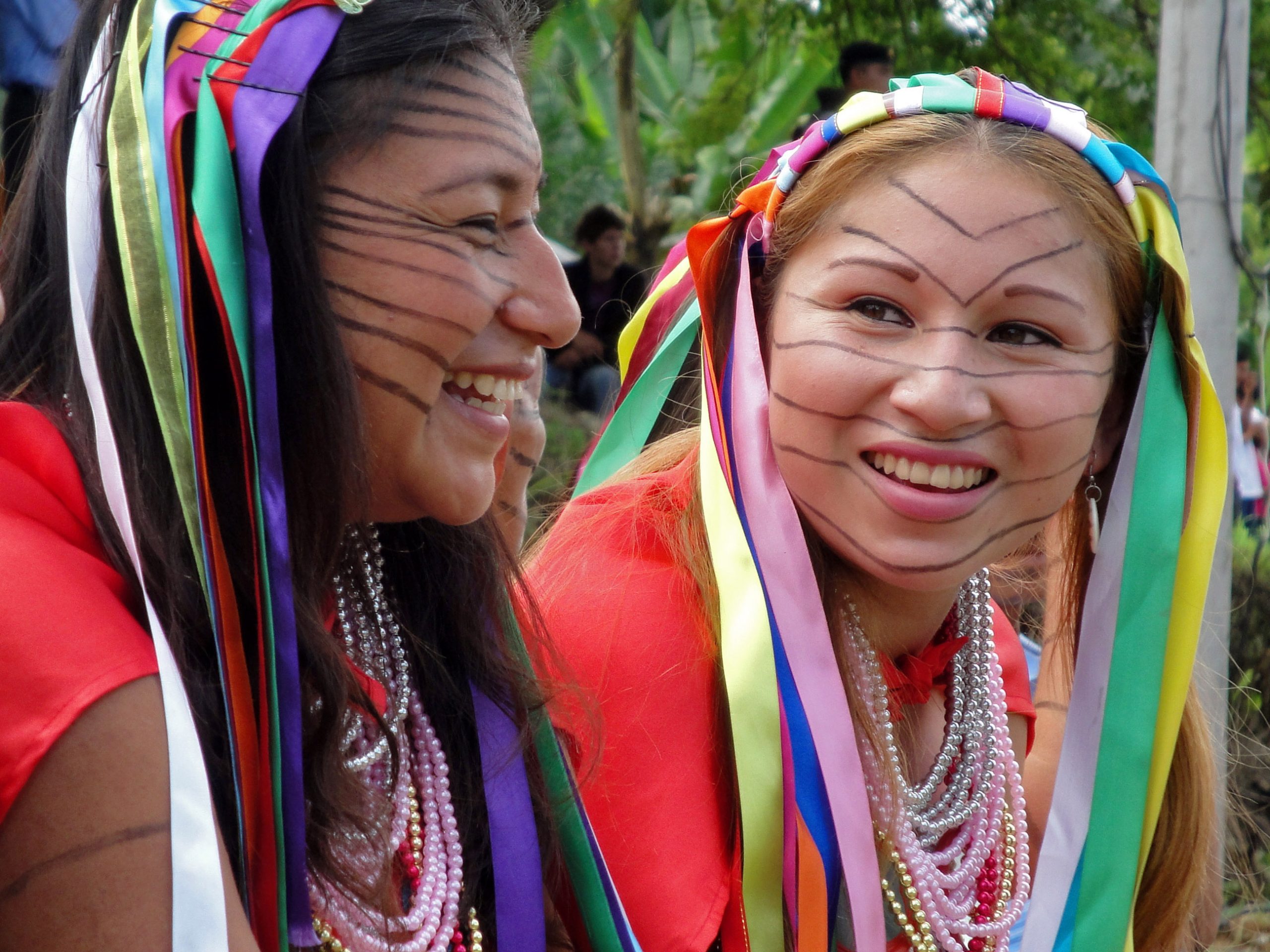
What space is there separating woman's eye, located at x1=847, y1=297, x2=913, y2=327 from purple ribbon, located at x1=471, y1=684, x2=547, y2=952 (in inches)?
26.8

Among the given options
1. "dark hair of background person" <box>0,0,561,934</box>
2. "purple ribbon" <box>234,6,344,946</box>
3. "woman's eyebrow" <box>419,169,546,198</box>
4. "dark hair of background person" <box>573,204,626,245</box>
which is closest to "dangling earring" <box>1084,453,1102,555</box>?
"woman's eyebrow" <box>419,169,546,198</box>

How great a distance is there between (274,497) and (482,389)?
0.30 m

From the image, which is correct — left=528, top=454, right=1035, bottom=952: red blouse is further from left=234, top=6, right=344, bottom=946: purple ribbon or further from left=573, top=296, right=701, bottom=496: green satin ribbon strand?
left=234, top=6, right=344, bottom=946: purple ribbon

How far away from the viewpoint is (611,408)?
241cm

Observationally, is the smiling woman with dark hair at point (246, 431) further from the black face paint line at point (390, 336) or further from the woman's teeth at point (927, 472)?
the woman's teeth at point (927, 472)

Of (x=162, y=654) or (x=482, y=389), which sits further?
(x=482, y=389)

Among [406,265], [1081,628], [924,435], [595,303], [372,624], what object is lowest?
[595,303]

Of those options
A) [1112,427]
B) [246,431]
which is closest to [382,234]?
[246,431]

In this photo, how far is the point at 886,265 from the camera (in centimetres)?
167

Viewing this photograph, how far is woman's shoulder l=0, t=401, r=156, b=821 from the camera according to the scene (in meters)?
0.99

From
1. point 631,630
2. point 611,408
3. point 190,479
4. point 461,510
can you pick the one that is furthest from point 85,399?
point 611,408

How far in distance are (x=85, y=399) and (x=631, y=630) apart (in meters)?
0.77

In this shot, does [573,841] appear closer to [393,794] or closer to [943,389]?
[393,794]

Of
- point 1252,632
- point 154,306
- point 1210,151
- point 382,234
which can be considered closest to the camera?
point 154,306
